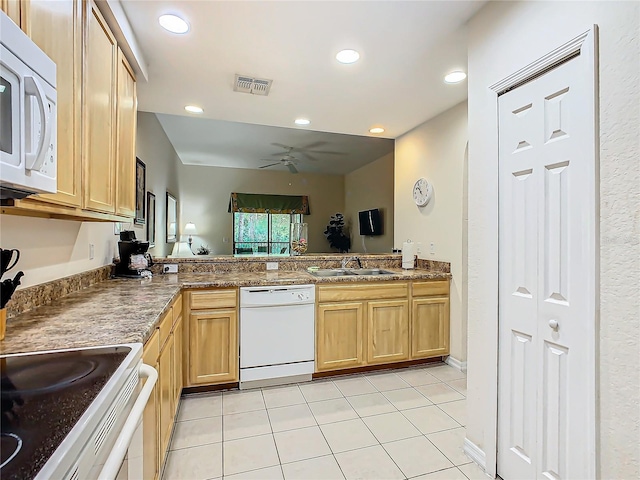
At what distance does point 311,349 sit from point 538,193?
2067mm

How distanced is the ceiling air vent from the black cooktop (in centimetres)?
211

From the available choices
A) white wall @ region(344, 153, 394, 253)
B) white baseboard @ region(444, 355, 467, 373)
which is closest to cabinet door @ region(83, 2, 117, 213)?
white baseboard @ region(444, 355, 467, 373)

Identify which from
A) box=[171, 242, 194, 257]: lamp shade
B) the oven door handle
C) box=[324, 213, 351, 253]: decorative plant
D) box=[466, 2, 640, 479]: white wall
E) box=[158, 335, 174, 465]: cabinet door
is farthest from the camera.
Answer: box=[324, 213, 351, 253]: decorative plant

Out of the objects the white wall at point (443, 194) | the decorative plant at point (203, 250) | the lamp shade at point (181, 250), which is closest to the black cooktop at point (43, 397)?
the white wall at point (443, 194)

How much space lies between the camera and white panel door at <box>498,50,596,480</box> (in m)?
1.24

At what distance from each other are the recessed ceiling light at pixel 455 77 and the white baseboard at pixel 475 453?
2435mm

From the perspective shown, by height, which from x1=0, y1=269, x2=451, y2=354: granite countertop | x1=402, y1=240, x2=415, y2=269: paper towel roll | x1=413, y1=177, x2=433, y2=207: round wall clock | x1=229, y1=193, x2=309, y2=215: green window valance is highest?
x1=229, y1=193, x2=309, y2=215: green window valance

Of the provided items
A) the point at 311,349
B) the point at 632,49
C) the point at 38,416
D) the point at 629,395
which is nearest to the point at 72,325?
the point at 38,416

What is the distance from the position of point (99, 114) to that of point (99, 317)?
974 mm

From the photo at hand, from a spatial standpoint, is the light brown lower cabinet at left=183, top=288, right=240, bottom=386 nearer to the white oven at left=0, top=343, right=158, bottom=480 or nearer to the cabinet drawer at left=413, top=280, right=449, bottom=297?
the white oven at left=0, top=343, right=158, bottom=480

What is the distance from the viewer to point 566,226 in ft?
4.33

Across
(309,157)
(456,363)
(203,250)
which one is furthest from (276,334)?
(203,250)

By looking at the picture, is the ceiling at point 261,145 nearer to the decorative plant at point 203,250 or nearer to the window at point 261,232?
the window at point 261,232

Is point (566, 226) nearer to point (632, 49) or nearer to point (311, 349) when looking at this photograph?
point (632, 49)
